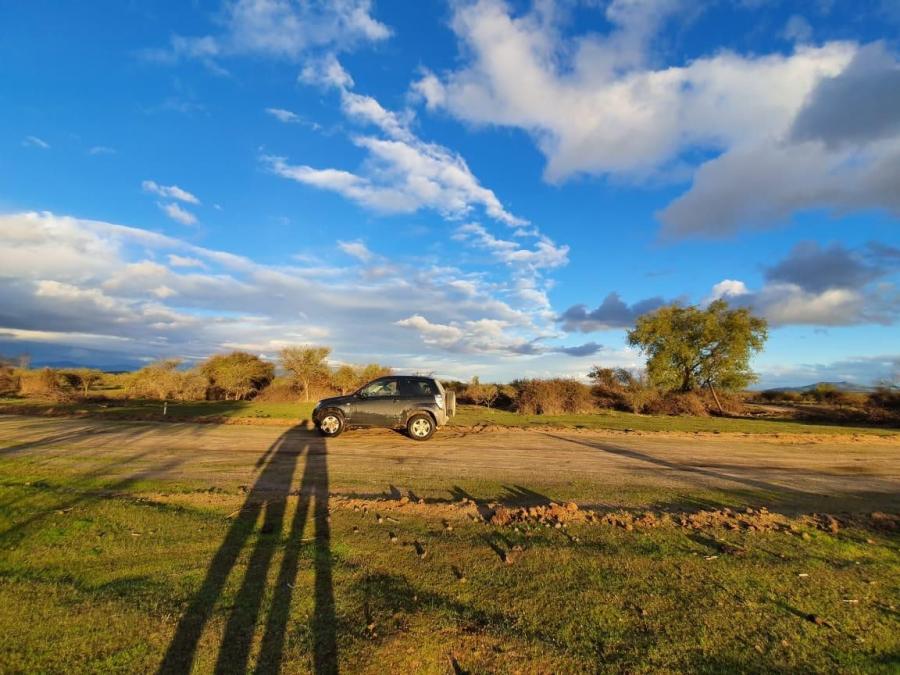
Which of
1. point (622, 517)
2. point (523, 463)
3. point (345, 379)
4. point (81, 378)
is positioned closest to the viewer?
point (622, 517)

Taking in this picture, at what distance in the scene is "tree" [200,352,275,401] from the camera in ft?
132

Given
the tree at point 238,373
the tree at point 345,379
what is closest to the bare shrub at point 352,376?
the tree at point 345,379

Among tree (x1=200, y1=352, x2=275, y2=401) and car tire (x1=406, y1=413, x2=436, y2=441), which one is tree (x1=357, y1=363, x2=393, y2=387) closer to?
tree (x1=200, y1=352, x2=275, y2=401)

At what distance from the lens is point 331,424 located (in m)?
14.2

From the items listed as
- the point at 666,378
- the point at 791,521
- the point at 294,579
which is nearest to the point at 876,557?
the point at 791,521

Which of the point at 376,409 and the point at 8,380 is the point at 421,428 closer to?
the point at 376,409

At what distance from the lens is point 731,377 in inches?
1346

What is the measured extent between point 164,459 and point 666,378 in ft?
114

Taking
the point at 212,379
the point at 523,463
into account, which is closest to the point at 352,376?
the point at 212,379

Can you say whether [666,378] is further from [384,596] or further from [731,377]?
[384,596]

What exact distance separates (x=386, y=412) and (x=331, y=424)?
5.91 ft

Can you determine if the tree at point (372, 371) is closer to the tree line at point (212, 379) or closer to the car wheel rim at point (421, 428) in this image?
the tree line at point (212, 379)

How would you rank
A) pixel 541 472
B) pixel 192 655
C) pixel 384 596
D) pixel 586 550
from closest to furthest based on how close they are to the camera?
pixel 192 655, pixel 384 596, pixel 586 550, pixel 541 472

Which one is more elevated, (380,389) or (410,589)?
(380,389)
